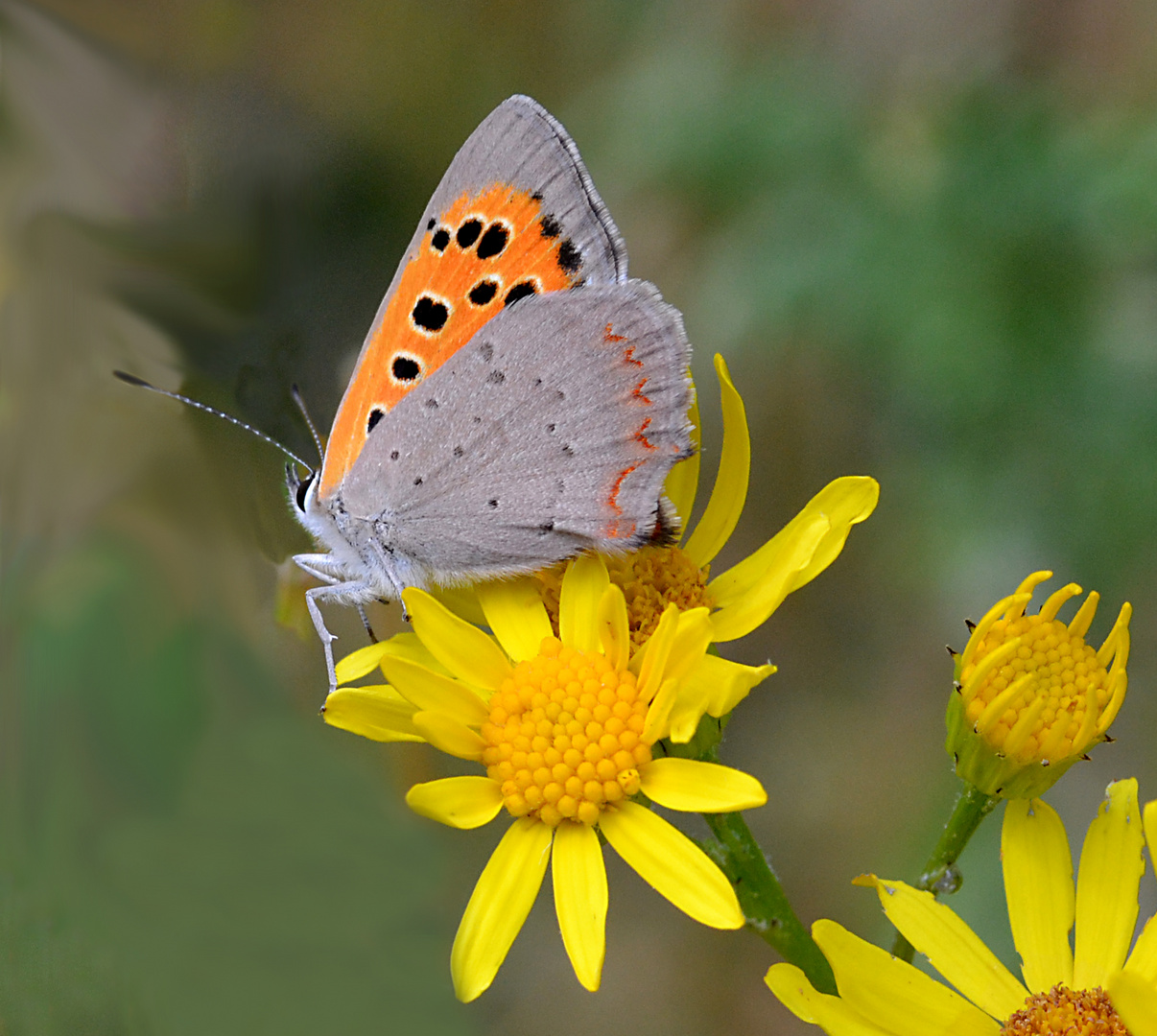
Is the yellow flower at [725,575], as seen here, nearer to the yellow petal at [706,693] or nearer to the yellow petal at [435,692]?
the yellow petal at [706,693]

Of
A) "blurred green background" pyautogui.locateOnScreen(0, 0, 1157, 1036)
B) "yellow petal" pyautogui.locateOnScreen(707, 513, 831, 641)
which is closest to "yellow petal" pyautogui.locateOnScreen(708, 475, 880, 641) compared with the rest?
"yellow petal" pyautogui.locateOnScreen(707, 513, 831, 641)

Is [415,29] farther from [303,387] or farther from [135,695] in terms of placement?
[135,695]

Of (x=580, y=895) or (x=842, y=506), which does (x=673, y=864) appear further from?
(x=842, y=506)

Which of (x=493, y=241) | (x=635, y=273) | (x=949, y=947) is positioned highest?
(x=635, y=273)

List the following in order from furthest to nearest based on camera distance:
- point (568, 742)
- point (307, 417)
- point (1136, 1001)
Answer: point (307, 417) < point (568, 742) < point (1136, 1001)

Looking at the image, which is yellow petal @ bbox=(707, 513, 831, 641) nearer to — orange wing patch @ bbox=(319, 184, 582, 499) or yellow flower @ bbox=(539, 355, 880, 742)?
yellow flower @ bbox=(539, 355, 880, 742)

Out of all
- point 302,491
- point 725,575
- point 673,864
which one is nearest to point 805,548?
point 725,575

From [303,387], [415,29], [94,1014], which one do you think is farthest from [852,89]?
[94,1014]
